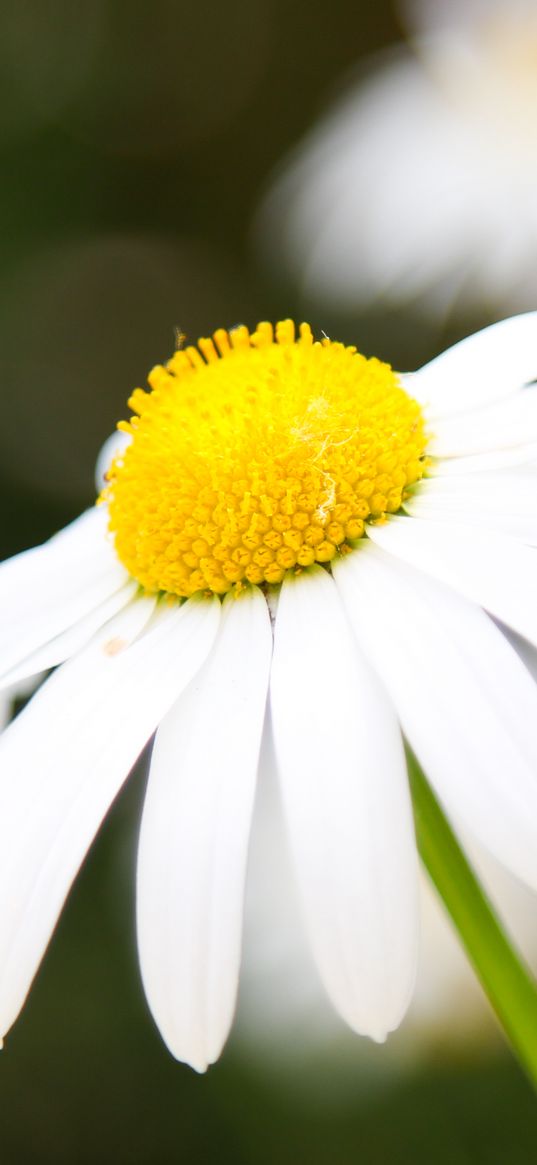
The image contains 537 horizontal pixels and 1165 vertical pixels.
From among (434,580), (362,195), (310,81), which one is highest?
(310,81)

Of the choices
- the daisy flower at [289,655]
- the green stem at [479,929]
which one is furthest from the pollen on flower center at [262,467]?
the green stem at [479,929]

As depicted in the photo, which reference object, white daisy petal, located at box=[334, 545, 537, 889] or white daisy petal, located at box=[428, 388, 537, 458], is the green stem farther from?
white daisy petal, located at box=[428, 388, 537, 458]

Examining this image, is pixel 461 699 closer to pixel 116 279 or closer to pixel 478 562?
pixel 478 562

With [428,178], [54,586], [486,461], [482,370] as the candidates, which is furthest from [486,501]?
[428,178]

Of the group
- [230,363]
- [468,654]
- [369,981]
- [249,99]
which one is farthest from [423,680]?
[249,99]

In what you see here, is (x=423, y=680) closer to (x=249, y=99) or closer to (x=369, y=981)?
(x=369, y=981)

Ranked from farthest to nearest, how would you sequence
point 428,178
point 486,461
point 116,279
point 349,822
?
1. point 116,279
2. point 428,178
3. point 486,461
4. point 349,822
